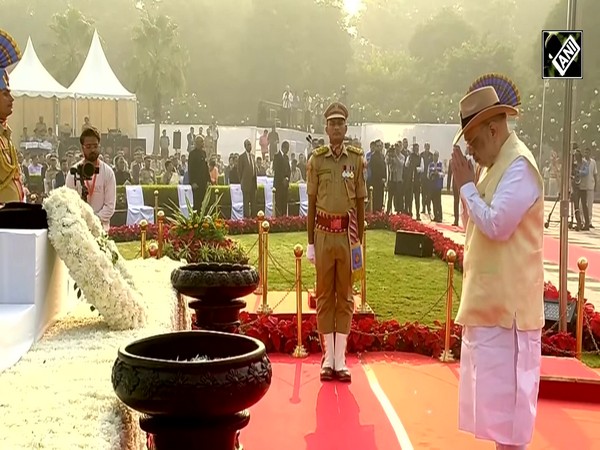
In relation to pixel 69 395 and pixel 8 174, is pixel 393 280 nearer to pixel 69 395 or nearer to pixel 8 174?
pixel 8 174

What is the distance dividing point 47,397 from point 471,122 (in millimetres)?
2047

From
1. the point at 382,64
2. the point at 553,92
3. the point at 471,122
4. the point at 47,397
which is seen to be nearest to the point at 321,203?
the point at 471,122

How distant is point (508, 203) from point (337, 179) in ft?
8.04

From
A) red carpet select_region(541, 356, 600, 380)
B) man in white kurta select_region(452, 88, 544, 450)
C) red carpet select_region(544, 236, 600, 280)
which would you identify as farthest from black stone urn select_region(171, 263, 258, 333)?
red carpet select_region(544, 236, 600, 280)

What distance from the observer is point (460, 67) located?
3628 cm

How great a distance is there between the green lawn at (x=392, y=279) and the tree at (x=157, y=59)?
19124 mm

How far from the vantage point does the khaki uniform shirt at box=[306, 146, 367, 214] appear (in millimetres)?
5270

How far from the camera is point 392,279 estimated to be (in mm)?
10266

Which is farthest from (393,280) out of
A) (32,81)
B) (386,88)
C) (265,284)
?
(386,88)

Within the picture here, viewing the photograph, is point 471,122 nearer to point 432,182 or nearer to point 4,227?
point 4,227

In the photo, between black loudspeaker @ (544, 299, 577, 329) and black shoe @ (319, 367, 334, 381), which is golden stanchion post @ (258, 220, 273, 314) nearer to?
black shoe @ (319, 367, 334, 381)

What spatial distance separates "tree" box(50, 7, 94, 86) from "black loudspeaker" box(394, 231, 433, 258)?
80.7ft

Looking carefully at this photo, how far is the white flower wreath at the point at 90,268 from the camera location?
297 centimetres

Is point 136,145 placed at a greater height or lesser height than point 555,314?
greater
